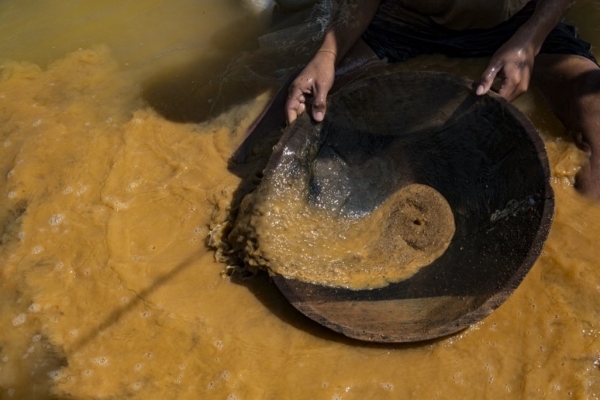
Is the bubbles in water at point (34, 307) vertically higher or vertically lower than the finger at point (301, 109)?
lower

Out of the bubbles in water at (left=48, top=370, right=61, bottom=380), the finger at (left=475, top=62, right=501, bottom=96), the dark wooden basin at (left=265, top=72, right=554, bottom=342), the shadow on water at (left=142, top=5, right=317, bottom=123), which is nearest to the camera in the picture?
the dark wooden basin at (left=265, top=72, right=554, bottom=342)

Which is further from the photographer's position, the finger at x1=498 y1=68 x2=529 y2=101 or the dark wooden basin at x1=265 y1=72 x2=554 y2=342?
the finger at x1=498 y1=68 x2=529 y2=101

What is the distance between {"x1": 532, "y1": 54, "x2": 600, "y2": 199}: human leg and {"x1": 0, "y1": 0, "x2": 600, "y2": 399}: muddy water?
75mm

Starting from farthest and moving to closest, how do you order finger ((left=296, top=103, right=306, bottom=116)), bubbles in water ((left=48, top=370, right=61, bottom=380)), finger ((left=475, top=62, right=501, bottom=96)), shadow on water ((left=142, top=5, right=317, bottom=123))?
shadow on water ((left=142, top=5, right=317, bottom=123)), finger ((left=296, top=103, right=306, bottom=116)), finger ((left=475, top=62, right=501, bottom=96)), bubbles in water ((left=48, top=370, right=61, bottom=380))

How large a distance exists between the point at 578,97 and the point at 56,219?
9.68ft

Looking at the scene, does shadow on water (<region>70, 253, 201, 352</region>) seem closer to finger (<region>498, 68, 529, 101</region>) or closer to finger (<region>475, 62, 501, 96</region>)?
finger (<region>475, 62, 501, 96</region>)

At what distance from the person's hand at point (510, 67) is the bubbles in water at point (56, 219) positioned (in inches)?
91.5

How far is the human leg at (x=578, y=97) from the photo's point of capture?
2760 mm

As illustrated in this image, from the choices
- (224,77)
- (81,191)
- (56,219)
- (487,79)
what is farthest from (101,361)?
(224,77)

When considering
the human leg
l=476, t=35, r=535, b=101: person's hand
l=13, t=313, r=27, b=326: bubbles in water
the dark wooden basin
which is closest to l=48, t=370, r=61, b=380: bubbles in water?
l=13, t=313, r=27, b=326: bubbles in water

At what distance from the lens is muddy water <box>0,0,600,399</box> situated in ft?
7.44

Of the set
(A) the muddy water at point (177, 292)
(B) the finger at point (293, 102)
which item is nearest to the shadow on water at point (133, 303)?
(A) the muddy water at point (177, 292)

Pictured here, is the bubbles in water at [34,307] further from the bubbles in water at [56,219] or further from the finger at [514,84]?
the finger at [514,84]

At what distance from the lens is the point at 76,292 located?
2678 mm
